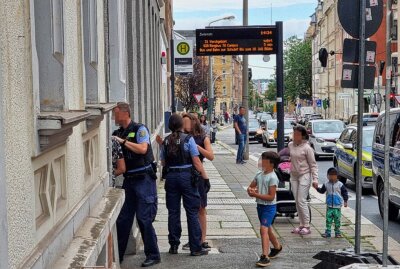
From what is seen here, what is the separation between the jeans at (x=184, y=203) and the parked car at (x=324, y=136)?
63.1ft

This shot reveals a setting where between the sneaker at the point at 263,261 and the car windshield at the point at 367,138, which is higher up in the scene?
the car windshield at the point at 367,138

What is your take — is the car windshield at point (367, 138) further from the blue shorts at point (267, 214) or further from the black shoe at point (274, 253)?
the blue shorts at point (267, 214)

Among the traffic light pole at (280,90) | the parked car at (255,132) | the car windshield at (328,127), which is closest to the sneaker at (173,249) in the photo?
the traffic light pole at (280,90)

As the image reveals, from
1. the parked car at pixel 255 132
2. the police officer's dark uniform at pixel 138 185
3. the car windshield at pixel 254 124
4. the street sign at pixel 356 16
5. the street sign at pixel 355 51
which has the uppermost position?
the street sign at pixel 356 16

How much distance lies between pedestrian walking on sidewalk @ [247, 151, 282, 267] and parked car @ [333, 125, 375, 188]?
26.2 ft

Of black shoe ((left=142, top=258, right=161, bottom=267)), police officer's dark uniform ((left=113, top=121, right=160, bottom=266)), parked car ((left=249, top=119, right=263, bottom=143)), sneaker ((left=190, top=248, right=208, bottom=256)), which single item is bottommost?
parked car ((left=249, top=119, right=263, bottom=143))

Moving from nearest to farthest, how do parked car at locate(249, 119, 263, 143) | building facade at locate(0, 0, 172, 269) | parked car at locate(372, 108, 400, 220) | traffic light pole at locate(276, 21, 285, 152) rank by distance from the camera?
1. building facade at locate(0, 0, 172, 269)
2. parked car at locate(372, 108, 400, 220)
3. traffic light pole at locate(276, 21, 285, 152)
4. parked car at locate(249, 119, 263, 143)

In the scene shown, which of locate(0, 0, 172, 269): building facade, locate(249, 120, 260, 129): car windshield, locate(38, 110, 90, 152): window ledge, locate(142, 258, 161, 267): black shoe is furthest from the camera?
locate(249, 120, 260, 129): car windshield

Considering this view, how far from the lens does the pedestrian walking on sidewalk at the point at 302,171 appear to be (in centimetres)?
1016

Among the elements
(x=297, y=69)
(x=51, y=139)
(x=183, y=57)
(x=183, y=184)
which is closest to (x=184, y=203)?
(x=183, y=184)

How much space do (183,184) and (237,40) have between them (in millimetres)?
8231

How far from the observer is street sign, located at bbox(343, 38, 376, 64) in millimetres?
7352

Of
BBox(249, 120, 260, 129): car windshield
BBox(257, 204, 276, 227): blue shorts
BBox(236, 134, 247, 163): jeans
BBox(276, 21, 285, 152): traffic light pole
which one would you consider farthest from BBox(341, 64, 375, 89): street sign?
BBox(249, 120, 260, 129): car windshield

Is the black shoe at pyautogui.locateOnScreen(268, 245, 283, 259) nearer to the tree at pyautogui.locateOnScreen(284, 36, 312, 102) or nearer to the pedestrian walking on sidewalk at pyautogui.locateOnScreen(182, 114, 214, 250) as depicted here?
the pedestrian walking on sidewalk at pyautogui.locateOnScreen(182, 114, 214, 250)
